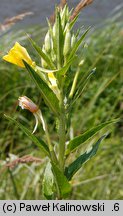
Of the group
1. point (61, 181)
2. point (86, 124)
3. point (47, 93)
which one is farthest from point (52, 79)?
point (86, 124)

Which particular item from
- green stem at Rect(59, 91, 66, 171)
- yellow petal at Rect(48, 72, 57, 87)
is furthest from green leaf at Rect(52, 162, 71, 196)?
yellow petal at Rect(48, 72, 57, 87)

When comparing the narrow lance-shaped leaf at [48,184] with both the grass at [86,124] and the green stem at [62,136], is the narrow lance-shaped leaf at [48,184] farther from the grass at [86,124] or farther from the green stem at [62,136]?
the grass at [86,124]

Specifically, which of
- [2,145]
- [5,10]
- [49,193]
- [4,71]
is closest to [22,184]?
[2,145]

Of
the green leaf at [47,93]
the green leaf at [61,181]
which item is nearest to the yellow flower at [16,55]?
the green leaf at [47,93]

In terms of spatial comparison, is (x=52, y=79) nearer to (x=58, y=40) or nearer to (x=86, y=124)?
(x=58, y=40)

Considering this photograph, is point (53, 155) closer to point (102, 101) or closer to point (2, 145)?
point (2, 145)

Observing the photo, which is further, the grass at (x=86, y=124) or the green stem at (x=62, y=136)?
the grass at (x=86, y=124)
